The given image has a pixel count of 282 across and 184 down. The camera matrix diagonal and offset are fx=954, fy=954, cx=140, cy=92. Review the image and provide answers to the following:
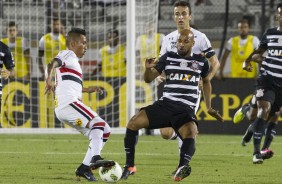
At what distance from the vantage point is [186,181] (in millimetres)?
9641

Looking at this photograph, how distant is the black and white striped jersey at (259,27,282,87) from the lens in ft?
39.9

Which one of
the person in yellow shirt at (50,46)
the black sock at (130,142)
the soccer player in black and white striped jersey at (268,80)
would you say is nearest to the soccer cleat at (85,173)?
the black sock at (130,142)

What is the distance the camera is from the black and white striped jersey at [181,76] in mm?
9688

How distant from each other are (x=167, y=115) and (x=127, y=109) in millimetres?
7526

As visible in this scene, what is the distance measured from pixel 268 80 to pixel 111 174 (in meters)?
3.70

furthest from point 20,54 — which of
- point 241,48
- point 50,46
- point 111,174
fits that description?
point 111,174

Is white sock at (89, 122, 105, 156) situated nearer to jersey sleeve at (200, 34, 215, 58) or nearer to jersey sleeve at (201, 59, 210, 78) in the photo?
jersey sleeve at (201, 59, 210, 78)

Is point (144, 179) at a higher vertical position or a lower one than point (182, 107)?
lower

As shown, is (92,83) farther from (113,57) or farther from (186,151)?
(186,151)

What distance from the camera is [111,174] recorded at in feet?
30.3

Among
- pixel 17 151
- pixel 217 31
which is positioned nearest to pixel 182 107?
pixel 17 151

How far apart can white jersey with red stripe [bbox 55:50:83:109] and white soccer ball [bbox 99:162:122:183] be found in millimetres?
868

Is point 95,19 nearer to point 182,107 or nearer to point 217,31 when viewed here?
point 217,31

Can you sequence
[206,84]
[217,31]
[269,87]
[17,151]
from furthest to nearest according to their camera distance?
[217,31], [17,151], [269,87], [206,84]
